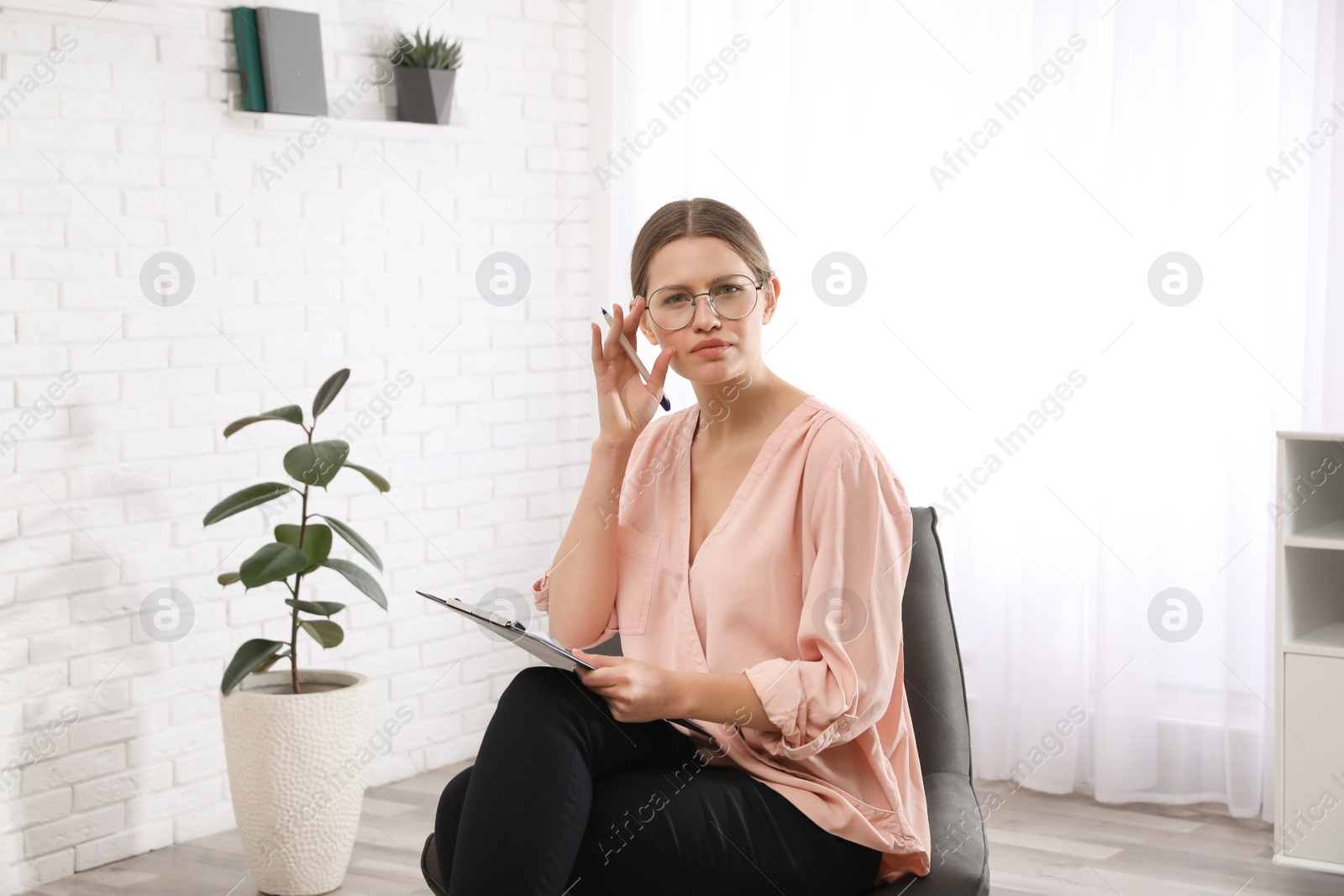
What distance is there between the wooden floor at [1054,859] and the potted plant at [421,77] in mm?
1708

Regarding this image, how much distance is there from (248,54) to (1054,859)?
2447 millimetres

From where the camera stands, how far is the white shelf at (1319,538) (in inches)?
96.7

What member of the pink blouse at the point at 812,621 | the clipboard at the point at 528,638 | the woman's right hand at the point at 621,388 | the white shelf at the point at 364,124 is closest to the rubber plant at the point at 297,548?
the white shelf at the point at 364,124

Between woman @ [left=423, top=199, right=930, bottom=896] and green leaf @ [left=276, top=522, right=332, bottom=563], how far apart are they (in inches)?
35.7

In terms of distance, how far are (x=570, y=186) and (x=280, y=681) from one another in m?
1.70

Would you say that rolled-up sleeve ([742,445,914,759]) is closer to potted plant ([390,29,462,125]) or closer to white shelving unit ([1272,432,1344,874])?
white shelving unit ([1272,432,1344,874])

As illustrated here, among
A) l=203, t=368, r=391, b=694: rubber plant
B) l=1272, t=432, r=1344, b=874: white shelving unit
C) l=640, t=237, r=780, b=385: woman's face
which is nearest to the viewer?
l=640, t=237, r=780, b=385: woman's face

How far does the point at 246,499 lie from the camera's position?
2.61m

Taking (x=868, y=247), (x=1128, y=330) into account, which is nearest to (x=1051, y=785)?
(x=1128, y=330)

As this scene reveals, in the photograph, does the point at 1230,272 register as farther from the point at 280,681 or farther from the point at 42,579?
the point at 42,579

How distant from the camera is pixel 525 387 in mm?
3713

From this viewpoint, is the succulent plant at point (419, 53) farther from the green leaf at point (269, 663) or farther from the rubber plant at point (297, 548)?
the green leaf at point (269, 663)

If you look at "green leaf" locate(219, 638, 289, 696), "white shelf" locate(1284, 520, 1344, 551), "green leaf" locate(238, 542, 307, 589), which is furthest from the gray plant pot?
"white shelf" locate(1284, 520, 1344, 551)

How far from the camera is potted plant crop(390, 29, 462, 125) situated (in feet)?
10.9
